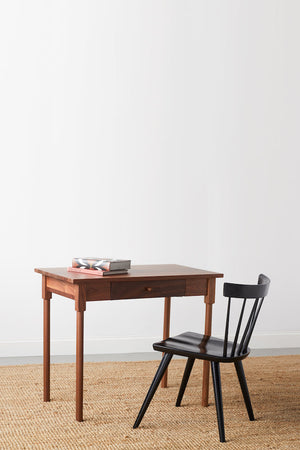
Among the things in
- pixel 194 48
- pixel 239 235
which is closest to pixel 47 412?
pixel 239 235

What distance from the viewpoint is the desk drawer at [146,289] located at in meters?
3.04

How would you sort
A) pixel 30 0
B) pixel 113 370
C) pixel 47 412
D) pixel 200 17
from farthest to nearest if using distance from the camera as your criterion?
pixel 200 17 → pixel 30 0 → pixel 113 370 → pixel 47 412

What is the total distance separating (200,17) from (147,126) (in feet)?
2.93

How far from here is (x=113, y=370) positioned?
13.0ft

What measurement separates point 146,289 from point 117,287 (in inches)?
6.2

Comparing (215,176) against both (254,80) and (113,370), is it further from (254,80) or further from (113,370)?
(113,370)

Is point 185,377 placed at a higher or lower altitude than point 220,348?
lower

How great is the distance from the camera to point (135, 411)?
3.16 m

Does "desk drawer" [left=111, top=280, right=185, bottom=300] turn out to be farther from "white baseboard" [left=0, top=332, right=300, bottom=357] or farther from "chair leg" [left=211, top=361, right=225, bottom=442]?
"white baseboard" [left=0, top=332, right=300, bottom=357]

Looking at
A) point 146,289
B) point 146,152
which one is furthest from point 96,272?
point 146,152

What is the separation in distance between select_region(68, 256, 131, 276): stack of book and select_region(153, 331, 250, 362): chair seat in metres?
0.42

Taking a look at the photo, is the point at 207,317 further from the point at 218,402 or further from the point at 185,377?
the point at 218,402

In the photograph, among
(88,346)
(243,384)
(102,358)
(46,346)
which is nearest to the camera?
(243,384)

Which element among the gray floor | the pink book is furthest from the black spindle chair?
the gray floor
